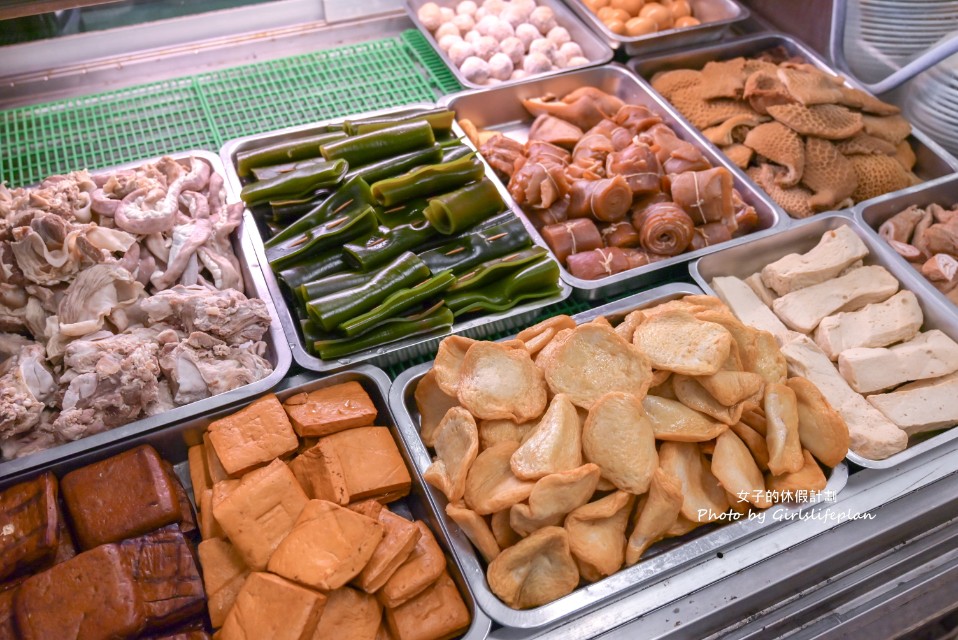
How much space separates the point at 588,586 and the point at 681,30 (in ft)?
9.75

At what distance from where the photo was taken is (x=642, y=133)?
2998mm

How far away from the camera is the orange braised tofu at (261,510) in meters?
1.67

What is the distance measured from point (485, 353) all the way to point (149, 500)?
0.98m

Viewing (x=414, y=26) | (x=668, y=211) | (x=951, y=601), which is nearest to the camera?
(x=951, y=601)

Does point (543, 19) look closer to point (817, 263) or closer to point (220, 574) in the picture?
point (817, 263)

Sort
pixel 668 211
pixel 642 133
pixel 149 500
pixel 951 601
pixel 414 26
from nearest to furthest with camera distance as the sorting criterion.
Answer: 1. pixel 149 500
2. pixel 951 601
3. pixel 668 211
4. pixel 642 133
5. pixel 414 26

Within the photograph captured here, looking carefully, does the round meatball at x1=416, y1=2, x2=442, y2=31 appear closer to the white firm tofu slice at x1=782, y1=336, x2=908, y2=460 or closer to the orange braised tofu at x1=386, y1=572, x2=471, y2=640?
the white firm tofu slice at x1=782, y1=336, x2=908, y2=460

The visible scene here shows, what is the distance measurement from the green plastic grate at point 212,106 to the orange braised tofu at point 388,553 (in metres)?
1.94

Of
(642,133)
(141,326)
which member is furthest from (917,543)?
(141,326)

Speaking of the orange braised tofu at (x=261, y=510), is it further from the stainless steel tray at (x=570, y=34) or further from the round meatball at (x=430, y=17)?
the round meatball at (x=430, y=17)

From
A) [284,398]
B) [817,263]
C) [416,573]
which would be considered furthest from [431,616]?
[817,263]

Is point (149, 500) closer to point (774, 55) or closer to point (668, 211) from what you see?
point (668, 211)

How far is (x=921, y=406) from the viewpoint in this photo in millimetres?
2092

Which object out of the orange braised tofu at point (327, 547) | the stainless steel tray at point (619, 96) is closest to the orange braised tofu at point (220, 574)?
the orange braised tofu at point (327, 547)
